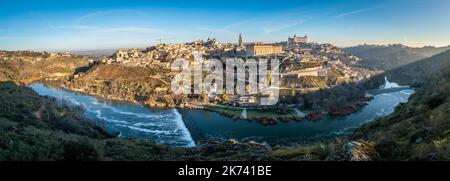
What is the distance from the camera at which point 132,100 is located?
43312 mm

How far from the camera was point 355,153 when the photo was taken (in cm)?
550

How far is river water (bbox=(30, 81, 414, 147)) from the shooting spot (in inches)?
989

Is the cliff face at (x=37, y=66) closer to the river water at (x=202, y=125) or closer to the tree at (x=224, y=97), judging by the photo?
the river water at (x=202, y=125)

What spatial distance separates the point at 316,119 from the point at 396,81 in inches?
1290

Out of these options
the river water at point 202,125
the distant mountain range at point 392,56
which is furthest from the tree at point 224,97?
the distant mountain range at point 392,56

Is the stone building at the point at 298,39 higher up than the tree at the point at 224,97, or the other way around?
the stone building at the point at 298,39

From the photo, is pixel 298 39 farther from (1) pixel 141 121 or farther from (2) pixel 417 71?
(1) pixel 141 121

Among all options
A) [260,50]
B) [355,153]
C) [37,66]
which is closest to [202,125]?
[355,153]

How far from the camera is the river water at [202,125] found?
25128mm

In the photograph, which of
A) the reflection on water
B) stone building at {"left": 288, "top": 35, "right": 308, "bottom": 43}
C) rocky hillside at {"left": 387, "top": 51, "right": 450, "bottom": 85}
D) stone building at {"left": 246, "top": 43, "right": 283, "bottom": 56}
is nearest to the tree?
the reflection on water

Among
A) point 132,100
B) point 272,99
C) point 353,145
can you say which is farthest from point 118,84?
point 353,145

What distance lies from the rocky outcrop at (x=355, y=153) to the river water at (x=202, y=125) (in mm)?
17015
